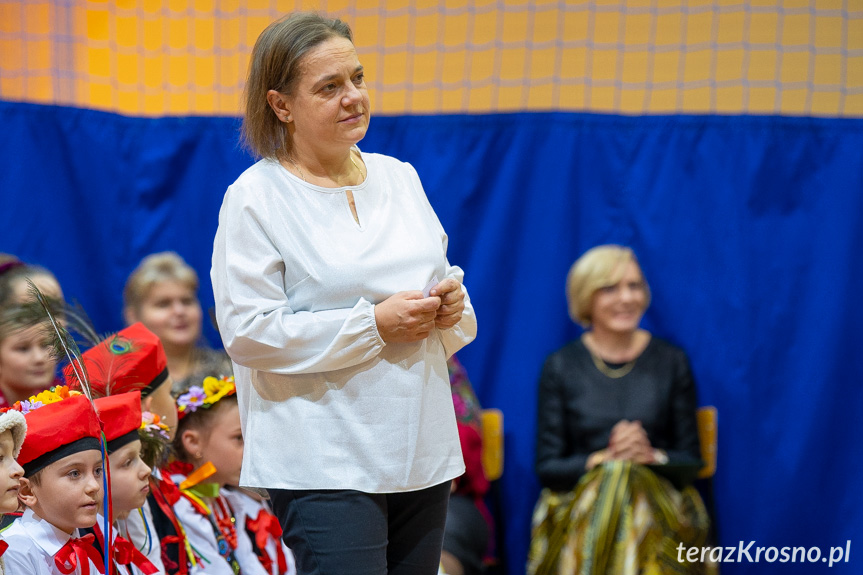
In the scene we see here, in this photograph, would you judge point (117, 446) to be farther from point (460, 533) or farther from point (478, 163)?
point (478, 163)

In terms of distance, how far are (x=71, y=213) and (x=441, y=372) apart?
2845 mm

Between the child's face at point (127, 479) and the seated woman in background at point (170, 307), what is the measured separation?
5.48 ft

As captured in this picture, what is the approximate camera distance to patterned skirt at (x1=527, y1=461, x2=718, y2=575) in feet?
10.9

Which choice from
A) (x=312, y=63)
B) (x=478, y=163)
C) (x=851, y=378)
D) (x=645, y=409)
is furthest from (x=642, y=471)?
(x=312, y=63)

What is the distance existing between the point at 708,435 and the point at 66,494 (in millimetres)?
2501

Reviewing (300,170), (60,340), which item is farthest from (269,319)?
(60,340)

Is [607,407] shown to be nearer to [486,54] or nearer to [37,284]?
[486,54]

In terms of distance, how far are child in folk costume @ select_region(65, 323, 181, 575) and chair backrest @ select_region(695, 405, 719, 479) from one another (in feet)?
6.76

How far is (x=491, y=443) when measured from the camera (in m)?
3.84

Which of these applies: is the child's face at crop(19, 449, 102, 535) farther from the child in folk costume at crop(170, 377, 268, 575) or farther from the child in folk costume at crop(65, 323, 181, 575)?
the child in folk costume at crop(170, 377, 268, 575)

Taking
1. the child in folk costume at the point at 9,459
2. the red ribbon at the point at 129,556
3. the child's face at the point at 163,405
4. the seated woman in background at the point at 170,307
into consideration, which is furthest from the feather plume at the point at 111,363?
the seated woman in background at the point at 170,307

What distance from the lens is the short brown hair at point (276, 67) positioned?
1.75 m

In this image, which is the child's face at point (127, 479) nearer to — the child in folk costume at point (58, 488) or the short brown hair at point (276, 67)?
the child in folk costume at point (58, 488)

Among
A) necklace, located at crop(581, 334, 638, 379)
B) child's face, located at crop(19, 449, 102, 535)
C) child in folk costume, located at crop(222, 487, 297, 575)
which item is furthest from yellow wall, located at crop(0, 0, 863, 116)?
child's face, located at crop(19, 449, 102, 535)
